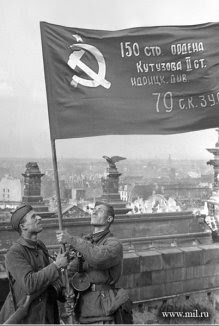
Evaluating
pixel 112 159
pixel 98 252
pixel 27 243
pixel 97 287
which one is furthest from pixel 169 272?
pixel 112 159

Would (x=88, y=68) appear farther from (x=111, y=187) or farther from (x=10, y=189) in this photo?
(x=111, y=187)

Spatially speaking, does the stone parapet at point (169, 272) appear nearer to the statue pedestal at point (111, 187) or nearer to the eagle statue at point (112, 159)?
the eagle statue at point (112, 159)

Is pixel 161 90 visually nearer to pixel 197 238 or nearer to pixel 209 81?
pixel 209 81

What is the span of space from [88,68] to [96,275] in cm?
137

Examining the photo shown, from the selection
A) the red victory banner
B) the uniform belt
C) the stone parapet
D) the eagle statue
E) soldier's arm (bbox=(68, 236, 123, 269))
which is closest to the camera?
soldier's arm (bbox=(68, 236, 123, 269))

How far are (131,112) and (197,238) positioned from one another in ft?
29.2

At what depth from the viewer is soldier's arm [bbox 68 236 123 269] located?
7.86 ft

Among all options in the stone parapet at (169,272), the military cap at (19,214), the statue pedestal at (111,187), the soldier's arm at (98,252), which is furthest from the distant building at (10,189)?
the soldier's arm at (98,252)

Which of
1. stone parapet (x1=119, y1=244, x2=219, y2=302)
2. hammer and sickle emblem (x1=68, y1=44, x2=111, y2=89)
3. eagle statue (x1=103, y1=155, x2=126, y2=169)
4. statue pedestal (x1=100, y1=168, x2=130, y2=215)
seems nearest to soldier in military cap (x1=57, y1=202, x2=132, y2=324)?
hammer and sickle emblem (x1=68, y1=44, x2=111, y2=89)

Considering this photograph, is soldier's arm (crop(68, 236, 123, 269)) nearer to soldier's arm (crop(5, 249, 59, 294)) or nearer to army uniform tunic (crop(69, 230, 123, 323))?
army uniform tunic (crop(69, 230, 123, 323))

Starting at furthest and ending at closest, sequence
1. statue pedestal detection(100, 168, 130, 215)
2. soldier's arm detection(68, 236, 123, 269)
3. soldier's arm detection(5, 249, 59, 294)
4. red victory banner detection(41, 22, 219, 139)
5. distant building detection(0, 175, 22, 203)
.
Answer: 1. statue pedestal detection(100, 168, 130, 215)
2. distant building detection(0, 175, 22, 203)
3. red victory banner detection(41, 22, 219, 139)
4. soldier's arm detection(68, 236, 123, 269)
5. soldier's arm detection(5, 249, 59, 294)

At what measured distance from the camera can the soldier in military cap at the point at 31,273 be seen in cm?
225

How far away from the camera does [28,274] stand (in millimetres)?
2250

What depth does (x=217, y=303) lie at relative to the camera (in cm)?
466
